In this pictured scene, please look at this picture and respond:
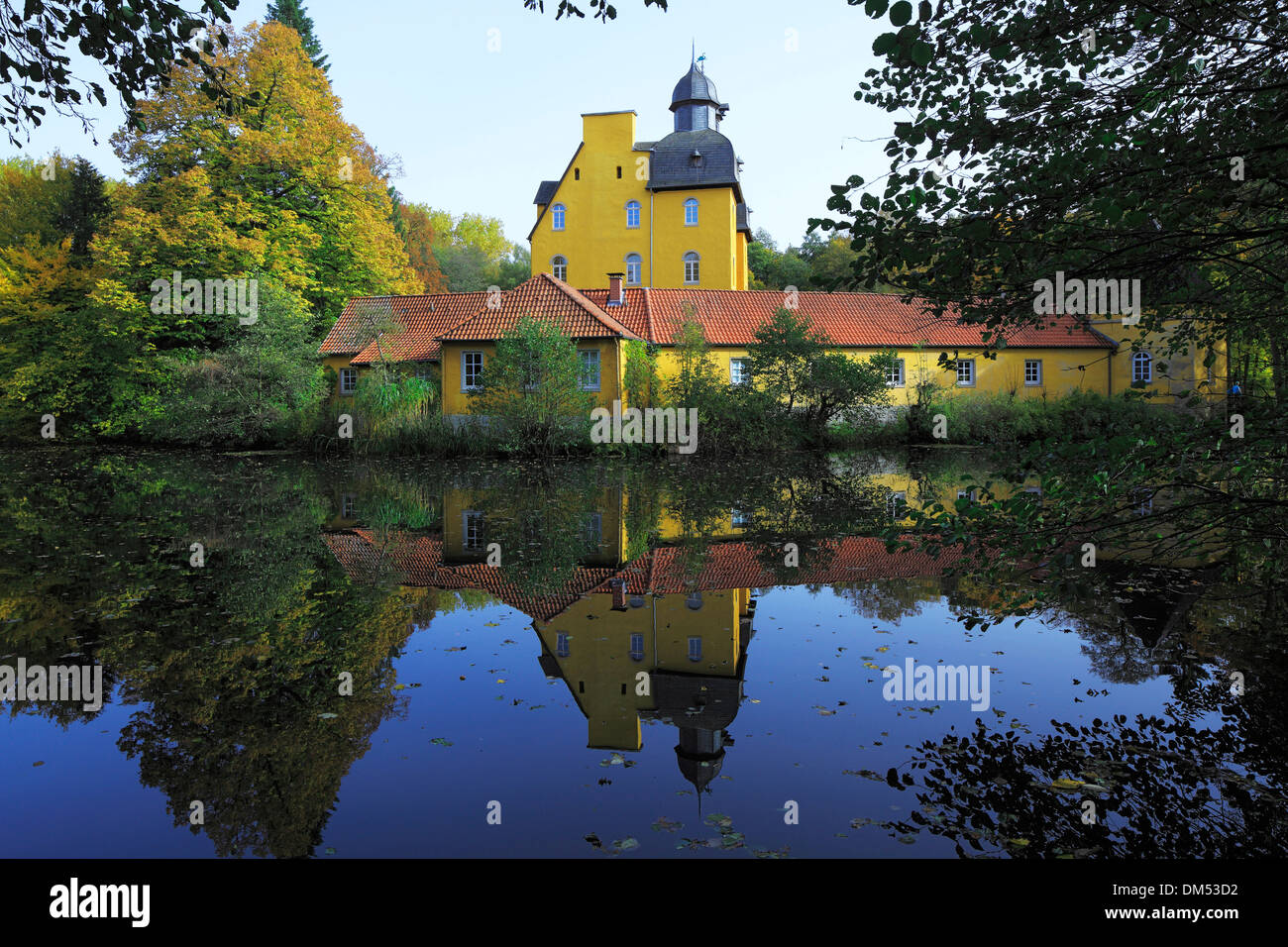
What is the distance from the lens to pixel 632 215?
46844 mm

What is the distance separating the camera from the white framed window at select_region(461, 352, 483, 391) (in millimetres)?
29859

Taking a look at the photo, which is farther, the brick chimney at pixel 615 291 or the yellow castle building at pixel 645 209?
the yellow castle building at pixel 645 209

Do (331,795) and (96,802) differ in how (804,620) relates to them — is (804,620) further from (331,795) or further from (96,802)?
(96,802)

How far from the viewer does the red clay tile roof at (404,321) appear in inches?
1297

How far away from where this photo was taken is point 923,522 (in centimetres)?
487

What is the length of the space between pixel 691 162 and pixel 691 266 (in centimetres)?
569

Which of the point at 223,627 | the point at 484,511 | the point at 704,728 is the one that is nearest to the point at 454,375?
the point at 484,511

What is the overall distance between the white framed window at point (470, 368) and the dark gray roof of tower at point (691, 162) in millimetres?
21045

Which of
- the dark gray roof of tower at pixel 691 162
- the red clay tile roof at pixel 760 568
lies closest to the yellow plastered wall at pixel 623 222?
the dark gray roof of tower at pixel 691 162

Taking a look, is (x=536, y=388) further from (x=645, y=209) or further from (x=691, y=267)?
(x=645, y=209)

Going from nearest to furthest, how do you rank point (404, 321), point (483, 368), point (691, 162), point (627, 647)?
point (627, 647)
point (483, 368)
point (404, 321)
point (691, 162)

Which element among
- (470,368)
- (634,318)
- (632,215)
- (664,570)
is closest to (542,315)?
(470,368)

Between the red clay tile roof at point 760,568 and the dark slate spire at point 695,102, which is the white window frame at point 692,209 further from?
the red clay tile roof at point 760,568
